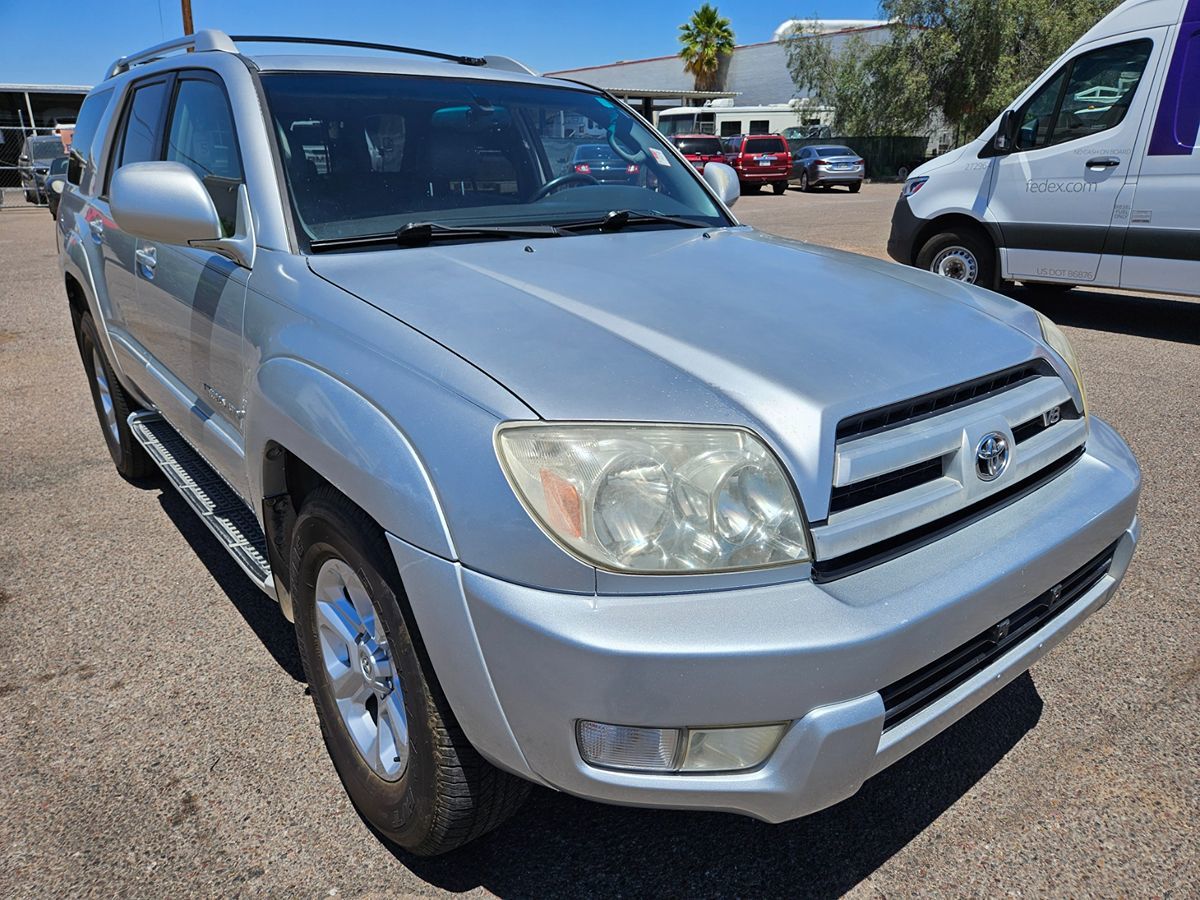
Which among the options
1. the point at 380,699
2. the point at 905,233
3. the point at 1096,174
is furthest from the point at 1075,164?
the point at 380,699

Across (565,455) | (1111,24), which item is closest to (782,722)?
(565,455)

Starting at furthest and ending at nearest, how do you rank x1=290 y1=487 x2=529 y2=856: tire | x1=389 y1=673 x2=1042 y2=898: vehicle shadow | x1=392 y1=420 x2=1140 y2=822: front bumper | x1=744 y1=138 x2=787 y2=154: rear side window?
x1=744 y1=138 x2=787 y2=154: rear side window, x1=389 y1=673 x2=1042 y2=898: vehicle shadow, x1=290 y1=487 x2=529 y2=856: tire, x1=392 y1=420 x2=1140 y2=822: front bumper

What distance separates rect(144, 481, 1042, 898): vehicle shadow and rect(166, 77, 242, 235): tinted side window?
185cm

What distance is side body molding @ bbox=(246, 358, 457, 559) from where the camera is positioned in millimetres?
1711

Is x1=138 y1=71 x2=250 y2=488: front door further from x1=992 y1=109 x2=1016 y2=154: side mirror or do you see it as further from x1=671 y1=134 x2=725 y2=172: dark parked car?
x1=671 y1=134 x2=725 y2=172: dark parked car

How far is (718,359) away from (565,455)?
415 mm

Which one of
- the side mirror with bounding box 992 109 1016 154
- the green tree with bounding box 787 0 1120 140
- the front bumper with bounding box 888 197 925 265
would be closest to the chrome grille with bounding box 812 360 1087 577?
the side mirror with bounding box 992 109 1016 154

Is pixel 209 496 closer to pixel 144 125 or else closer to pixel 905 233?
pixel 144 125

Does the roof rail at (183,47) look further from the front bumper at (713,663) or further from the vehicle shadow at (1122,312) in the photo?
the vehicle shadow at (1122,312)

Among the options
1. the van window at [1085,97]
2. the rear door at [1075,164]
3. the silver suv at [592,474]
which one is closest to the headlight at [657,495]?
the silver suv at [592,474]

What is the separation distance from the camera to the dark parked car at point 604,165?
3266mm

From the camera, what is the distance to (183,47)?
3557 mm

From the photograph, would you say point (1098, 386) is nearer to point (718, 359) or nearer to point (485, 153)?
point (485, 153)

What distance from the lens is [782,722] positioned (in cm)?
162
